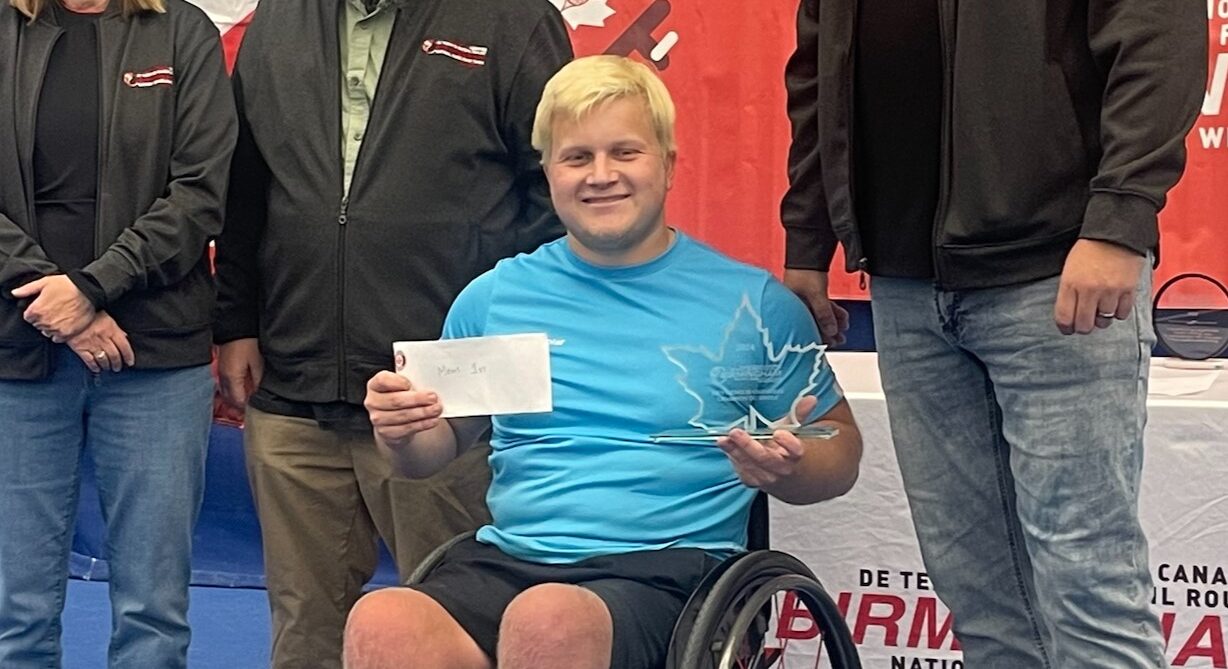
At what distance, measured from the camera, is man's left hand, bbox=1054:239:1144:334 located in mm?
1570

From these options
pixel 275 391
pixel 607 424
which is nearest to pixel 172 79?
pixel 275 391

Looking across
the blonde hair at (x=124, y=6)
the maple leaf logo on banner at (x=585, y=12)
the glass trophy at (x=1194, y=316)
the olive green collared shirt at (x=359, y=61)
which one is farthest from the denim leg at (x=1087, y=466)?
the maple leaf logo on banner at (x=585, y=12)

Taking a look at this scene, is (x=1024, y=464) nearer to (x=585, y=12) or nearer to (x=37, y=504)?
(x=37, y=504)

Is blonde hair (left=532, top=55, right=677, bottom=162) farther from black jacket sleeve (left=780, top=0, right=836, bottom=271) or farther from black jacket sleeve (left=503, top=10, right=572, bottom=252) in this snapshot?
black jacket sleeve (left=503, top=10, right=572, bottom=252)

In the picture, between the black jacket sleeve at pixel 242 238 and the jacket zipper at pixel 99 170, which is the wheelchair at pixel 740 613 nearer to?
the black jacket sleeve at pixel 242 238

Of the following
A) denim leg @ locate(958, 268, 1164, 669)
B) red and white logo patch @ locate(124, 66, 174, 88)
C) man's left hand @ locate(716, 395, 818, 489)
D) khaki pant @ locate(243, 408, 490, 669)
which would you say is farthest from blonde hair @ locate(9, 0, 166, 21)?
denim leg @ locate(958, 268, 1164, 669)

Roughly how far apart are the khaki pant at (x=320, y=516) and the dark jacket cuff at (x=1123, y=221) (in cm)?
114

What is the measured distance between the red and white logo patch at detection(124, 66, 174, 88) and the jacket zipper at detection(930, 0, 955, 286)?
130 centimetres

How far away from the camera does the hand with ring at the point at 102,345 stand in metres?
2.26

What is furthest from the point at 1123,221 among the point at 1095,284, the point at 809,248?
the point at 809,248

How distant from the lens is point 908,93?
1.80 m

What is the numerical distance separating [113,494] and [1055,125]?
5.31 feet

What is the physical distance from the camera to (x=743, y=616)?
5.39 feet

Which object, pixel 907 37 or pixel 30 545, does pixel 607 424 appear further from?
pixel 30 545
